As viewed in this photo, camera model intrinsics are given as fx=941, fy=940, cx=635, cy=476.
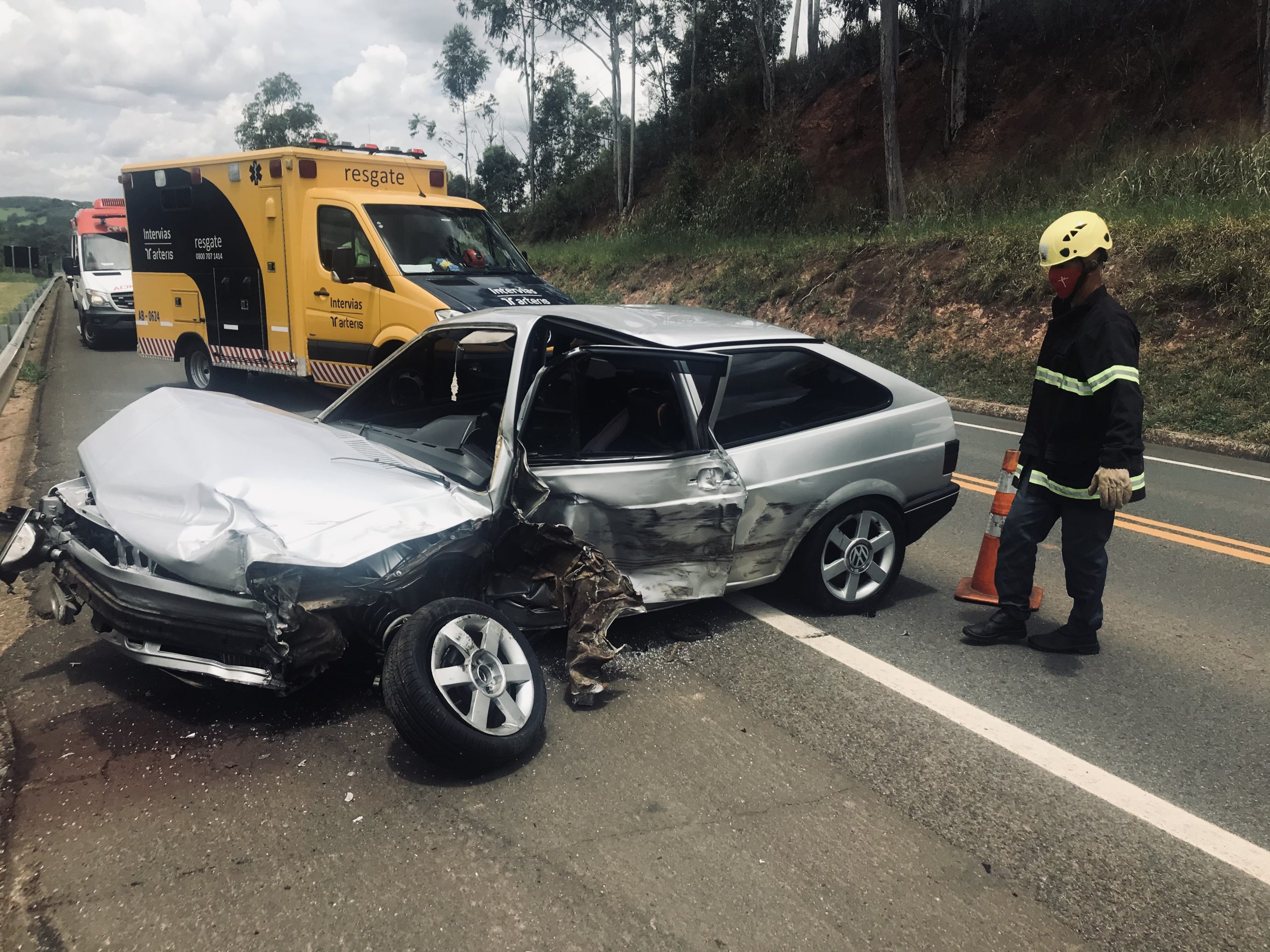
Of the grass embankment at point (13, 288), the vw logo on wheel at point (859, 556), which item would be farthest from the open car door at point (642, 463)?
the grass embankment at point (13, 288)

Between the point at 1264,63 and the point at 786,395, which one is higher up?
the point at 1264,63

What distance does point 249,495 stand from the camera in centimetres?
340

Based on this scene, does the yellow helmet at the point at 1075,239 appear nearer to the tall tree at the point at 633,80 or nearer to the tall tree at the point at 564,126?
the tall tree at the point at 633,80

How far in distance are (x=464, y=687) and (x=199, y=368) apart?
10305mm

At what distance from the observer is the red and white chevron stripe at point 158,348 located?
12234 millimetres

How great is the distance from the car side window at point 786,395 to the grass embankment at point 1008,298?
808 cm

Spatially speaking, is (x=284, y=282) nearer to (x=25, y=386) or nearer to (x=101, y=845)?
(x=25, y=386)

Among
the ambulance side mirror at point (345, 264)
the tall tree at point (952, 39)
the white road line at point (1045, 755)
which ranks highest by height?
the tall tree at point (952, 39)

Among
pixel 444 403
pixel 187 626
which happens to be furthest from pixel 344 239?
pixel 187 626

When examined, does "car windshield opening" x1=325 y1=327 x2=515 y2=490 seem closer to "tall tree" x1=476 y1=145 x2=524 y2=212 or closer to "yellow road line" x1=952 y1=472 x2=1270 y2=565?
"yellow road line" x1=952 y1=472 x2=1270 y2=565

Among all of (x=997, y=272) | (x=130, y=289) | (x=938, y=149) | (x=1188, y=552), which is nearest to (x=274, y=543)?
(x=1188, y=552)

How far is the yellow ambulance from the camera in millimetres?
9219

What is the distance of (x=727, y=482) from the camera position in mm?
4254

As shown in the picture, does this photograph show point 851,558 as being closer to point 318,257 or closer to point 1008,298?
point 318,257
